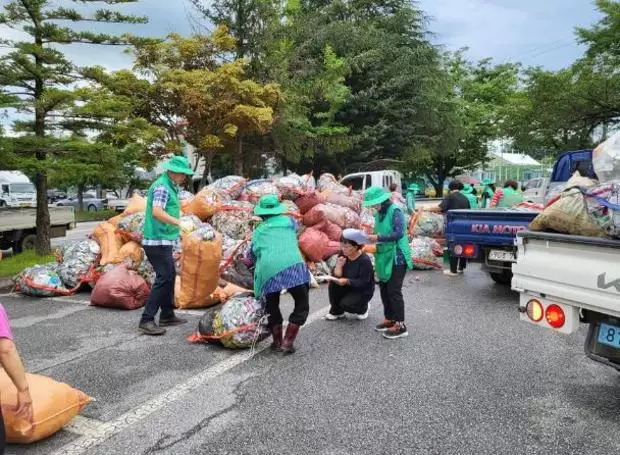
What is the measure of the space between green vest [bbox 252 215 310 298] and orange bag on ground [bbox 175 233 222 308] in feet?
4.57

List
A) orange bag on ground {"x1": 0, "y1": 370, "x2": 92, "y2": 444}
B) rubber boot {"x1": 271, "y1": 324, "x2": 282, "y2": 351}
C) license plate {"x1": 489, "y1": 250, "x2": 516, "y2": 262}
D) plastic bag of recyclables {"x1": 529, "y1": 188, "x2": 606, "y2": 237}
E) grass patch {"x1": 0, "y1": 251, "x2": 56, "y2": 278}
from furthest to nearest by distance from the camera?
grass patch {"x1": 0, "y1": 251, "x2": 56, "y2": 278} → license plate {"x1": 489, "y1": 250, "x2": 516, "y2": 262} → rubber boot {"x1": 271, "y1": 324, "x2": 282, "y2": 351} → plastic bag of recyclables {"x1": 529, "y1": 188, "x2": 606, "y2": 237} → orange bag on ground {"x1": 0, "y1": 370, "x2": 92, "y2": 444}

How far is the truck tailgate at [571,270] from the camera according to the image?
275 cm

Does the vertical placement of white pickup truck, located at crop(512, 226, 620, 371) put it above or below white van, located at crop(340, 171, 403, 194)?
below

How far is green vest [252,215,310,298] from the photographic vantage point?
13.6ft

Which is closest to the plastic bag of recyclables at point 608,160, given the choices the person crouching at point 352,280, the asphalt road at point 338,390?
the asphalt road at point 338,390

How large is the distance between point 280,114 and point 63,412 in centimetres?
1566

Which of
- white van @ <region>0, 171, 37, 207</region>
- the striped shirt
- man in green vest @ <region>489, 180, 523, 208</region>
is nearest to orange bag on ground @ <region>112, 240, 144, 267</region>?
the striped shirt

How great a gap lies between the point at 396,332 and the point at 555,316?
1.89m

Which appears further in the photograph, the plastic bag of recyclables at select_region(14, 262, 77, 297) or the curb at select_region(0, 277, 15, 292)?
the curb at select_region(0, 277, 15, 292)

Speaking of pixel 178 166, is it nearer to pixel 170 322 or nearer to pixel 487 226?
pixel 170 322

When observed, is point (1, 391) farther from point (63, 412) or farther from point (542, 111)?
point (542, 111)

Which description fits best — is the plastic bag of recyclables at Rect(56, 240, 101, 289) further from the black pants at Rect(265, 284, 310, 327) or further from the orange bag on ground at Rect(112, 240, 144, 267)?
the black pants at Rect(265, 284, 310, 327)

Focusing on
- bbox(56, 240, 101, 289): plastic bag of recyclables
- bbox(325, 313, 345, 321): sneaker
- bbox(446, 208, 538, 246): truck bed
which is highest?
bbox(446, 208, 538, 246): truck bed

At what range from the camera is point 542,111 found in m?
18.9
